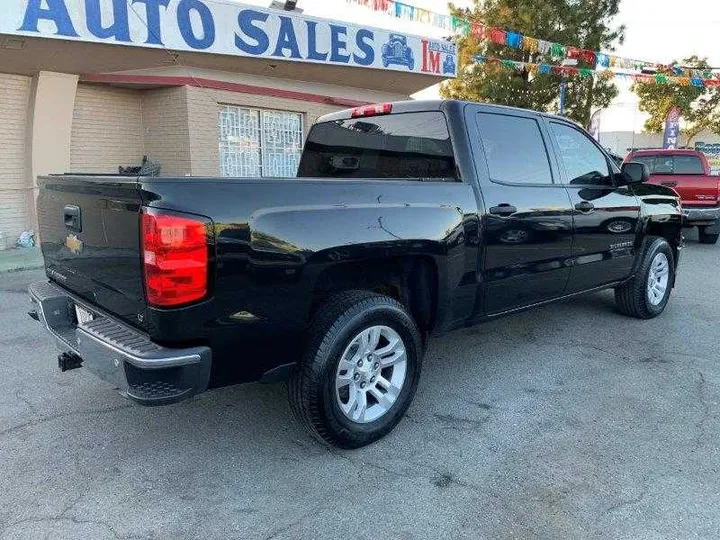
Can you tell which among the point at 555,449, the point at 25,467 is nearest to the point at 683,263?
the point at 555,449

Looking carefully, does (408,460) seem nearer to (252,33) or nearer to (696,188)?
(252,33)

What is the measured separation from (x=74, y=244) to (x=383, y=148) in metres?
2.12

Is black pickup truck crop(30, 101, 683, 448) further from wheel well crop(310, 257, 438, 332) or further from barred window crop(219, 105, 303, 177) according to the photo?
barred window crop(219, 105, 303, 177)

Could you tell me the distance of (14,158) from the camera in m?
9.66

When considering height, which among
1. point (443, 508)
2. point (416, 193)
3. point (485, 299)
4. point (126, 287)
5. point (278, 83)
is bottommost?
point (443, 508)


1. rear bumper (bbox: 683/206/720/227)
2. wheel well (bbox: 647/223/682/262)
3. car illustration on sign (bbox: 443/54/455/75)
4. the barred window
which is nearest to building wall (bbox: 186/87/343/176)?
the barred window

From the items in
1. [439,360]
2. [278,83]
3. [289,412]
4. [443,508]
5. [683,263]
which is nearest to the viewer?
[443,508]

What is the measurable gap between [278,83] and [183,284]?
9.96 metres

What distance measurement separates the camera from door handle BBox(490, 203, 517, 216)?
369cm

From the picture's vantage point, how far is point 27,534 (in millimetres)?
2424

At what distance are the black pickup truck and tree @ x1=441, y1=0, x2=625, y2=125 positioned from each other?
1609cm

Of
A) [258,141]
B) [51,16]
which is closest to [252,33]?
[258,141]

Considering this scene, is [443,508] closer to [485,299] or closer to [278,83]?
[485,299]

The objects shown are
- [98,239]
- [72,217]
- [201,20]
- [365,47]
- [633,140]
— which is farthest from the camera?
[633,140]
